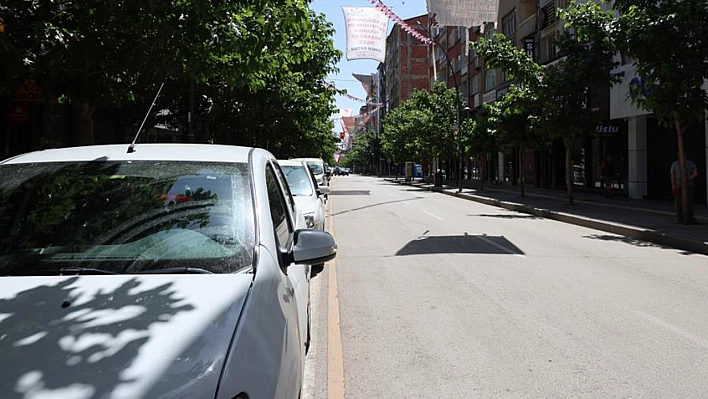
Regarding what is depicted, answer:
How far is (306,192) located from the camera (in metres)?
11.6

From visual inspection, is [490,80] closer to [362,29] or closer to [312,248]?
[362,29]

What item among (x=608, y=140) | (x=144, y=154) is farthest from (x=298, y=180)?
(x=608, y=140)

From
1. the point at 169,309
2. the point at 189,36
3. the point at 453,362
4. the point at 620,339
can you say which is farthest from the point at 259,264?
the point at 189,36

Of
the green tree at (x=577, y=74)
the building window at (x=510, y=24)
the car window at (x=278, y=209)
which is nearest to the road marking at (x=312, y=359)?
the car window at (x=278, y=209)

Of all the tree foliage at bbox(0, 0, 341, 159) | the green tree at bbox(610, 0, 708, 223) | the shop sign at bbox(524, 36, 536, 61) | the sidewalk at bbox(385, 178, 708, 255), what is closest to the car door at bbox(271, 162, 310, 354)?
the tree foliage at bbox(0, 0, 341, 159)

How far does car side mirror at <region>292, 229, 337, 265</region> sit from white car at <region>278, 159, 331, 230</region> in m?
5.75

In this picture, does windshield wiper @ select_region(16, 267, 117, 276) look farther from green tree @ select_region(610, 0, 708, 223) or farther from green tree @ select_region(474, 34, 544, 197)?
green tree @ select_region(474, 34, 544, 197)

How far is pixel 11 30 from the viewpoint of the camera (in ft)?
26.6

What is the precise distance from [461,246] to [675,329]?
6.63 metres

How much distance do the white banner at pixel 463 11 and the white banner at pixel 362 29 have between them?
271 inches

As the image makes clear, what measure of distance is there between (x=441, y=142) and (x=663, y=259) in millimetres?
35025

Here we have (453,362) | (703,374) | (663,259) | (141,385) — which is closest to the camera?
(141,385)

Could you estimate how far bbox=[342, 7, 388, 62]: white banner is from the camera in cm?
2473

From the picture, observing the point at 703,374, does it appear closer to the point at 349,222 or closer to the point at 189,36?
the point at 189,36
